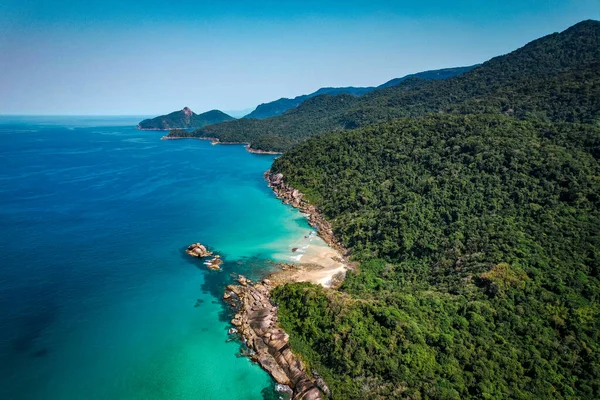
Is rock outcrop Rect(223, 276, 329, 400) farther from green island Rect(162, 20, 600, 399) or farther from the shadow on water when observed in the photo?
the shadow on water

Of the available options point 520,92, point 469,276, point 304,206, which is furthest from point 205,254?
point 520,92

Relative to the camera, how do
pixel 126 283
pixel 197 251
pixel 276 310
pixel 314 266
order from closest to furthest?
pixel 276 310, pixel 126 283, pixel 314 266, pixel 197 251

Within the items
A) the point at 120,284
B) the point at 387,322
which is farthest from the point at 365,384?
the point at 120,284

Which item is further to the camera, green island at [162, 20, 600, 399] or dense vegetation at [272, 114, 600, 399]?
green island at [162, 20, 600, 399]

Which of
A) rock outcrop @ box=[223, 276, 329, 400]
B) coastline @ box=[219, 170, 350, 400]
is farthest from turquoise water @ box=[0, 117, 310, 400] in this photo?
coastline @ box=[219, 170, 350, 400]

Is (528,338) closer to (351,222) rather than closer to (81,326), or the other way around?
(351,222)

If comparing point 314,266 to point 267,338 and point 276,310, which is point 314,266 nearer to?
point 276,310

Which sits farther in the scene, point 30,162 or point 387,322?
point 30,162
